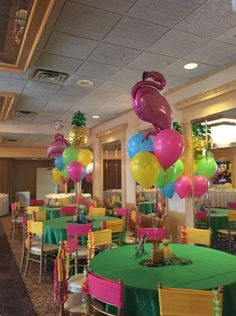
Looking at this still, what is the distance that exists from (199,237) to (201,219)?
4.92 feet

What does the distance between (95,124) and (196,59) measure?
201 inches

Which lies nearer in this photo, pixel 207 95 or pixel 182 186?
pixel 207 95

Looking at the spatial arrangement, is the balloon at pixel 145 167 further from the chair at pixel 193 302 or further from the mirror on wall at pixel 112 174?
the mirror on wall at pixel 112 174

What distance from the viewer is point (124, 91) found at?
17.4 ft

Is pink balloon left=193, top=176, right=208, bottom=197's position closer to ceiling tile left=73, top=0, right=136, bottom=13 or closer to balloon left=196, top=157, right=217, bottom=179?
balloon left=196, top=157, right=217, bottom=179

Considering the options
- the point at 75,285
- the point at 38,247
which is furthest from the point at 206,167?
the point at 38,247

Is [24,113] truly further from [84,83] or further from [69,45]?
[69,45]

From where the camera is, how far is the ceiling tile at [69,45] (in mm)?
3203

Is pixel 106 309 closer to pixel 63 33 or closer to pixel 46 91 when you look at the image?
pixel 63 33

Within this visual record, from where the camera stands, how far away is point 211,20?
2.88m

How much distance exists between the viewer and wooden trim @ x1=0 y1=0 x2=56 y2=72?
8.54 ft

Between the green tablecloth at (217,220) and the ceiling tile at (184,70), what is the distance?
8.16 feet

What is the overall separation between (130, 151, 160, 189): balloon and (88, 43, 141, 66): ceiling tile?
135 centimetres

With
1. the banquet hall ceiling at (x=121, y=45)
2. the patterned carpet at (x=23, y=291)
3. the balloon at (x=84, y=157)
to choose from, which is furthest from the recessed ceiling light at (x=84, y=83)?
the patterned carpet at (x=23, y=291)
